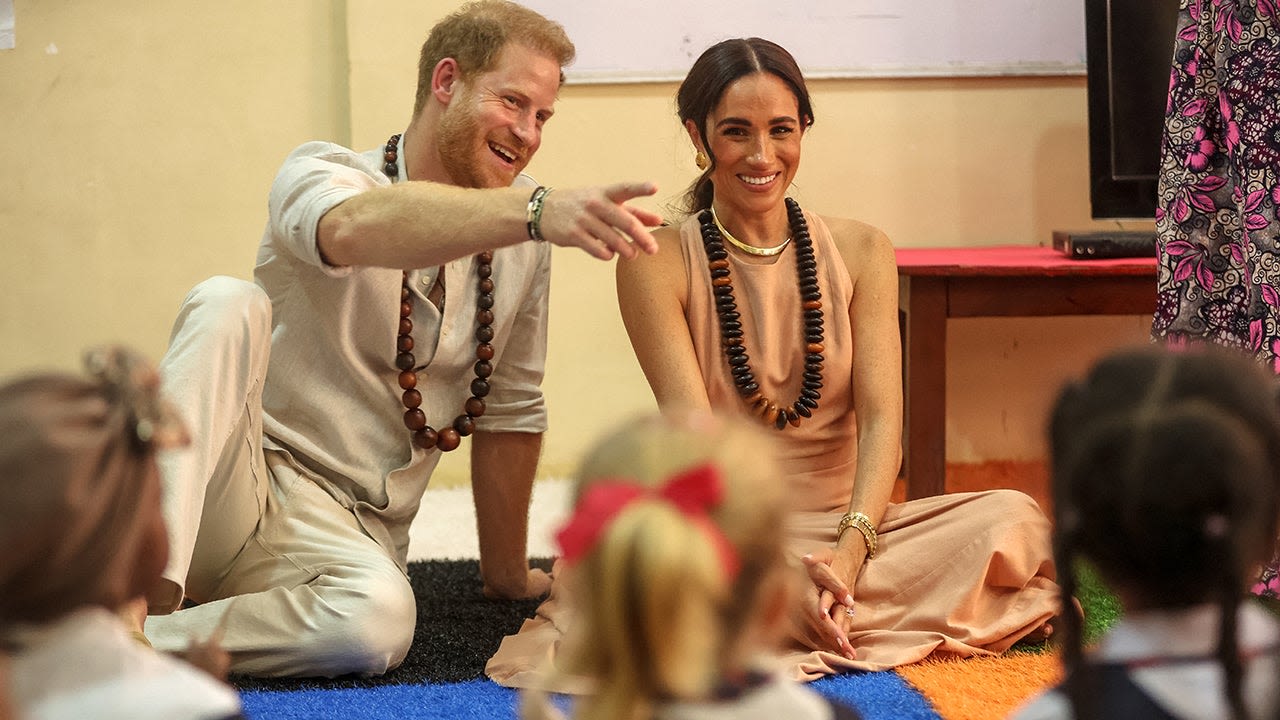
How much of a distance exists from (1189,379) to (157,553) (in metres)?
0.82

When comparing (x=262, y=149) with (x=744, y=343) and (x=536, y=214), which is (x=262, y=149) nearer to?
(x=744, y=343)

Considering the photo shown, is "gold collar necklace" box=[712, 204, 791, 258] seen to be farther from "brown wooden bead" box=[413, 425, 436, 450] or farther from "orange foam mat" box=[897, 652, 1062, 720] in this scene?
"orange foam mat" box=[897, 652, 1062, 720]

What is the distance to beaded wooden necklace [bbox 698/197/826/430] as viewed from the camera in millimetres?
2377

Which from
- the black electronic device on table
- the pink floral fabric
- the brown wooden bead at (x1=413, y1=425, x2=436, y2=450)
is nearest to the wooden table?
the black electronic device on table

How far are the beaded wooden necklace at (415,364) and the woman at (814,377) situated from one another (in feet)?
0.81

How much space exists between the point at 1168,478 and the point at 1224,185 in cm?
165

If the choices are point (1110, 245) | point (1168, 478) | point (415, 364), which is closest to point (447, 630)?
point (415, 364)

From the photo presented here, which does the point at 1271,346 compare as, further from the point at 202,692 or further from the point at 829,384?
the point at 202,692

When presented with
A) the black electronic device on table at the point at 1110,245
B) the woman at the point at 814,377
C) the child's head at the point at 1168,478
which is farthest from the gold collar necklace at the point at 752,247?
the child's head at the point at 1168,478

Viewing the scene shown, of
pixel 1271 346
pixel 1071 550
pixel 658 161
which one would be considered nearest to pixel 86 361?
pixel 1071 550

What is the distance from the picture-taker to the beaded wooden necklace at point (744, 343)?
93.6 inches

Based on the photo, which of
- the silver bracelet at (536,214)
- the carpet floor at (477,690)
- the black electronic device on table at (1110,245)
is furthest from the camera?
the black electronic device on table at (1110,245)

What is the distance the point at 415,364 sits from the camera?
2.33 metres

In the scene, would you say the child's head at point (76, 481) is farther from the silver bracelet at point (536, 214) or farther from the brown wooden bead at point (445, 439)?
Answer: the brown wooden bead at point (445, 439)
